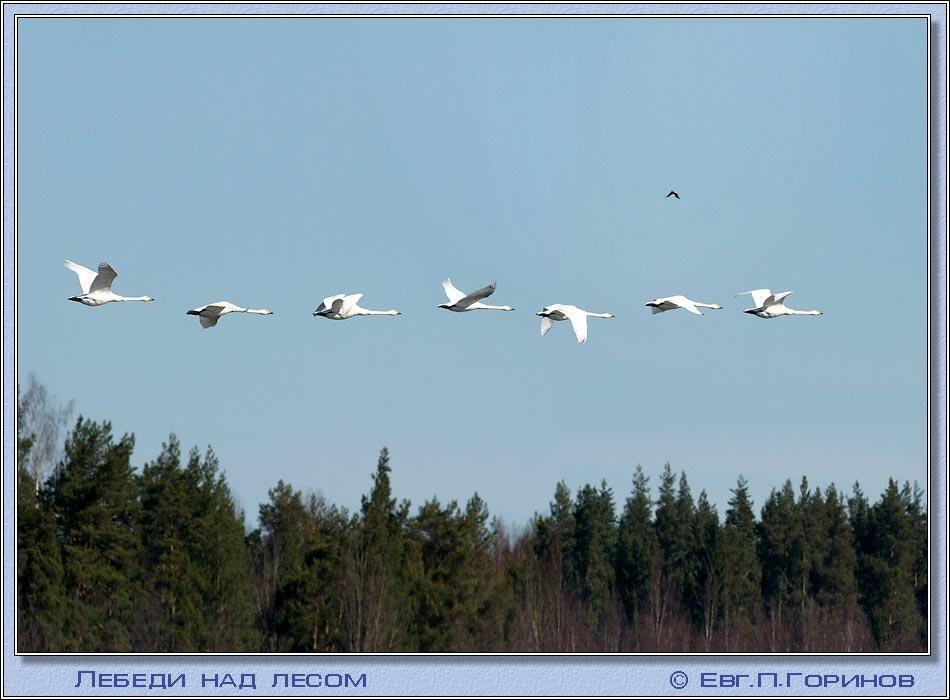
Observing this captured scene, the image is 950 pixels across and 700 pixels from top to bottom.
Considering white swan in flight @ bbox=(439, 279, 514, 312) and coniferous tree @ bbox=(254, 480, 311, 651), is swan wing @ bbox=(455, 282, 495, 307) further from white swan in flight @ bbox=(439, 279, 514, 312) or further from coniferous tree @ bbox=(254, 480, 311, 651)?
coniferous tree @ bbox=(254, 480, 311, 651)

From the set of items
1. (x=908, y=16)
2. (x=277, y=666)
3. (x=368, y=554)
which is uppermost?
(x=908, y=16)

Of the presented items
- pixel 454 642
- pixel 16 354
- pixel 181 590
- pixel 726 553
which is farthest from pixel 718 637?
pixel 16 354

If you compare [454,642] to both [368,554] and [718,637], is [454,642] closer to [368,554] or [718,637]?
[368,554]

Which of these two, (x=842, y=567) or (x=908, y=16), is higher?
(x=908, y=16)

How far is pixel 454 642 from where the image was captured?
56250 millimetres

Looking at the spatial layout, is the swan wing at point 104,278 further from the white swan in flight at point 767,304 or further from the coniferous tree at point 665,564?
the coniferous tree at point 665,564

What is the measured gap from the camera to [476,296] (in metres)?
44.0

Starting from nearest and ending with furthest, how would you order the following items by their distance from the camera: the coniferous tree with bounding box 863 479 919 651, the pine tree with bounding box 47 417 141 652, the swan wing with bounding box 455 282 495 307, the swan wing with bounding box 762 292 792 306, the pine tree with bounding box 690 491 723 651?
the swan wing with bounding box 455 282 495 307 → the swan wing with bounding box 762 292 792 306 → the pine tree with bounding box 47 417 141 652 → the coniferous tree with bounding box 863 479 919 651 → the pine tree with bounding box 690 491 723 651

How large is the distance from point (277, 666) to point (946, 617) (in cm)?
1105

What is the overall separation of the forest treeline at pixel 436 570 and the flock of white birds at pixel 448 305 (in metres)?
9.34

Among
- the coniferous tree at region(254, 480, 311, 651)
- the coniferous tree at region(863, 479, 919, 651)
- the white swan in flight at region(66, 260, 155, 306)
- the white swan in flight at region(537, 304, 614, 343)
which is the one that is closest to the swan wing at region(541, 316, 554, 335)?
the white swan in flight at region(537, 304, 614, 343)

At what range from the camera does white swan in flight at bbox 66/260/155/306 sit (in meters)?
44.0

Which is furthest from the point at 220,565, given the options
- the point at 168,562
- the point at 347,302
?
the point at 347,302

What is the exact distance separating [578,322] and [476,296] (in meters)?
3.23
